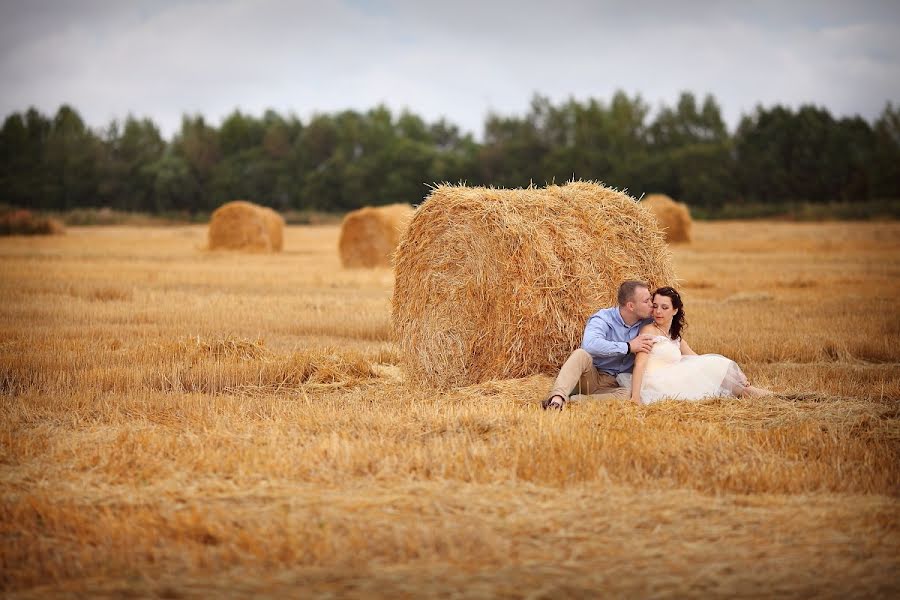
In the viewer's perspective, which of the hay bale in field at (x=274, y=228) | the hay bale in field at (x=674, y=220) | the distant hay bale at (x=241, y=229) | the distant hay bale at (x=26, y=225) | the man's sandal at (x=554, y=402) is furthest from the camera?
the distant hay bale at (x=26, y=225)

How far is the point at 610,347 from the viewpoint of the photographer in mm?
7859

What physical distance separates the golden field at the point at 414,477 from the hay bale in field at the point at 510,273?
442mm

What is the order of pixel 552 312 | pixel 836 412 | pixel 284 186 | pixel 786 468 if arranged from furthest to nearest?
1. pixel 284 186
2. pixel 552 312
3. pixel 836 412
4. pixel 786 468

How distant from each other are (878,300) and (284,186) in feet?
166

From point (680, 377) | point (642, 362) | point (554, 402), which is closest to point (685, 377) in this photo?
point (680, 377)

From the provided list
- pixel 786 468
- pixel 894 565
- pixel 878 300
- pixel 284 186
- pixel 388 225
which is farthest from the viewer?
pixel 284 186

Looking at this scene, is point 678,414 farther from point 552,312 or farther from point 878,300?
point 878,300

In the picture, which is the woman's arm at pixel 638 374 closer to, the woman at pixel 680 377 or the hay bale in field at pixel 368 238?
the woman at pixel 680 377

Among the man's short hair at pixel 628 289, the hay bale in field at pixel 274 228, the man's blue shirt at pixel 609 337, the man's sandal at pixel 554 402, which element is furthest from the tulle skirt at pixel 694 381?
the hay bale in field at pixel 274 228

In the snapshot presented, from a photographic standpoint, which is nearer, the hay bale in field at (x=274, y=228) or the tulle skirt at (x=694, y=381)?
the tulle skirt at (x=694, y=381)

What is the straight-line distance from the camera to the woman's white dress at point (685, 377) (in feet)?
25.7

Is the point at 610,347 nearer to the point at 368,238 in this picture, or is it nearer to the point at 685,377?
the point at 685,377

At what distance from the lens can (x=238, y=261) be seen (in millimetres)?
24625

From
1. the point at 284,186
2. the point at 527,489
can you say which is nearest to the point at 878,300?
the point at 527,489
